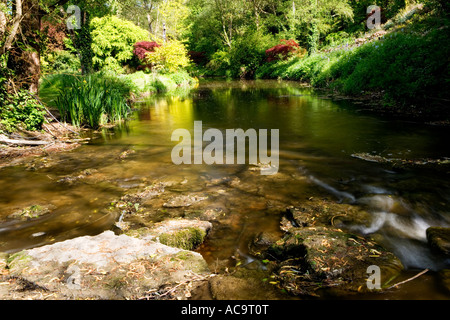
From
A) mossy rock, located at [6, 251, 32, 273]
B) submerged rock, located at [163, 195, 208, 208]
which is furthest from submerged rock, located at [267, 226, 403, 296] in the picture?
mossy rock, located at [6, 251, 32, 273]

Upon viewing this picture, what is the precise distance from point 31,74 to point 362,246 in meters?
7.04

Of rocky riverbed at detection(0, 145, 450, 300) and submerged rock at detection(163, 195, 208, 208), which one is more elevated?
submerged rock at detection(163, 195, 208, 208)

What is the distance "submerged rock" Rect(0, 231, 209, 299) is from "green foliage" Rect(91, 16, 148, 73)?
69.2 ft

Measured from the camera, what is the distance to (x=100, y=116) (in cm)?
760

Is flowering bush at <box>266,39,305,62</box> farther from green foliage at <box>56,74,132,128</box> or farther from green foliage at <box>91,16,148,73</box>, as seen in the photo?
green foliage at <box>56,74,132,128</box>

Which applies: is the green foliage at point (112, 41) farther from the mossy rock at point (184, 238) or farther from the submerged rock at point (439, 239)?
the submerged rock at point (439, 239)

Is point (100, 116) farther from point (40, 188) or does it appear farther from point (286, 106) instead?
point (286, 106)

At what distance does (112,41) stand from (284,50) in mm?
15309

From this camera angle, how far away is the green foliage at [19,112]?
5.50 m

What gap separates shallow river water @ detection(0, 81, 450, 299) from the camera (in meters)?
2.63

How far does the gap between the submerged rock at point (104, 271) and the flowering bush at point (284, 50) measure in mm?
26621

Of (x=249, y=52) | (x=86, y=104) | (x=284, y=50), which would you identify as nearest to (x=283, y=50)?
(x=284, y=50)

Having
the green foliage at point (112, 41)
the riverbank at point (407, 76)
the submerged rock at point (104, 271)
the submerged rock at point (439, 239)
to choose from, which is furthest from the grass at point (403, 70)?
the green foliage at point (112, 41)

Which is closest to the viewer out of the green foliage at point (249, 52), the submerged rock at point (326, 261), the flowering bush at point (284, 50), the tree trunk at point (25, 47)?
the submerged rock at point (326, 261)
